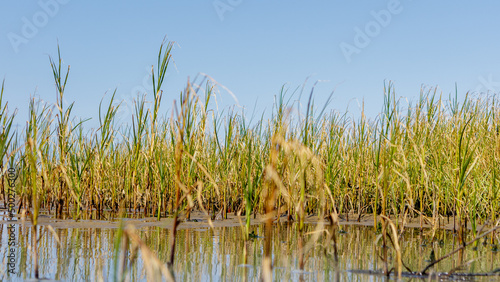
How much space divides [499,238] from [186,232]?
2433 millimetres

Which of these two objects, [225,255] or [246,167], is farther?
[246,167]

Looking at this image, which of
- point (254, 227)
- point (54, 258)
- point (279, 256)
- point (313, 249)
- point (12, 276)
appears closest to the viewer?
point (12, 276)

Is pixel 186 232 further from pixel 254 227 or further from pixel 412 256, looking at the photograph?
pixel 412 256

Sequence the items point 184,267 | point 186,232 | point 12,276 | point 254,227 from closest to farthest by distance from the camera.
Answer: point 12,276 → point 184,267 → point 186,232 → point 254,227

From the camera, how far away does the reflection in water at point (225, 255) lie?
84.6 inches

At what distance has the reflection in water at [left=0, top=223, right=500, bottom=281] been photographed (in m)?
2.15

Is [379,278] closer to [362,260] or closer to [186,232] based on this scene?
[362,260]

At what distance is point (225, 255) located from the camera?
264 cm

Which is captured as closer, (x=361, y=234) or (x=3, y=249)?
(x=3, y=249)

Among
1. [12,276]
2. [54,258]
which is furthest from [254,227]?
[12,276]

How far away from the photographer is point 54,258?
246cm

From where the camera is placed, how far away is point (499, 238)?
3.47 m

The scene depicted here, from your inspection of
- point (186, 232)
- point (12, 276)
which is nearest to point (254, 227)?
point (186, 232)

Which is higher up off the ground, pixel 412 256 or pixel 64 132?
pixel 64 132
